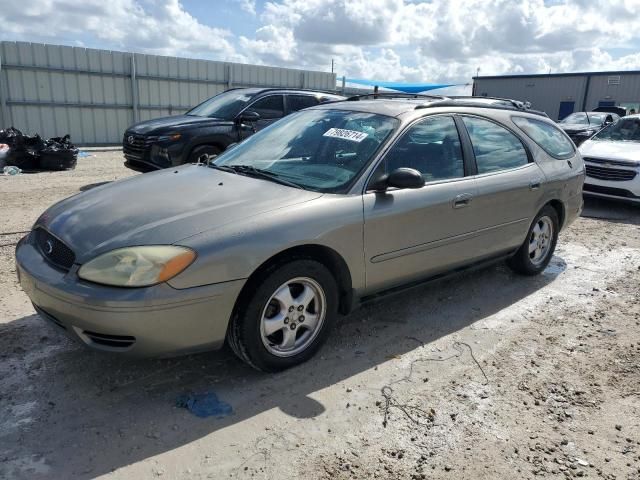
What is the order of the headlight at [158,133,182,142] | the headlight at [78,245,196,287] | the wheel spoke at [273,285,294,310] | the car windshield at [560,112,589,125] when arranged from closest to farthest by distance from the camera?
the headlight at [78,245,196,287], the wheel spoke at [273,285,294,310], the headlight at [158,133,182,142], the car windshield at [560,112,589,125]

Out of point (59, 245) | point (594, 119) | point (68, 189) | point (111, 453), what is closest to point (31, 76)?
point (68, 189)

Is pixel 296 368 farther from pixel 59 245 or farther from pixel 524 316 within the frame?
pixel 524 316

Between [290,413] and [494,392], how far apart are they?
1.25 m

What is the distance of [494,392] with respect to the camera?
3150 millimetres

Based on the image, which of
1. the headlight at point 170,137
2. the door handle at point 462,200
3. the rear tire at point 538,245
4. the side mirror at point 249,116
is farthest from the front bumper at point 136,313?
the side mirror at point 249,116

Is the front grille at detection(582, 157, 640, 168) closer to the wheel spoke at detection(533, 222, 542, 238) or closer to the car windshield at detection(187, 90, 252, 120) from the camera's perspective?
the wheel spoke at detection(533, 222, 542, 238)

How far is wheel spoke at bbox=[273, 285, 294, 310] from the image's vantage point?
120 inches

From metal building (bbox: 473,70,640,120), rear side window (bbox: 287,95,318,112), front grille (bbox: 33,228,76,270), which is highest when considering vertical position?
metal building (bbox: 473,70,640,120)

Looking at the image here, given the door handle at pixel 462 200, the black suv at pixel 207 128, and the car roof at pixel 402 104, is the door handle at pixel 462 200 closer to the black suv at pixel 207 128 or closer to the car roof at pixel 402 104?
the car roof at pixel 402 104

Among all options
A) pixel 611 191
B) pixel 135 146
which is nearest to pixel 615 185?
pixel 611 191

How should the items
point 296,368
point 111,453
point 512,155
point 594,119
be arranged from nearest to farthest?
1. point 111,453
2. point 296,368
3. point 512,155
4. point 594,119

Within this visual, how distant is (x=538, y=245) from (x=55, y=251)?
13.9ft

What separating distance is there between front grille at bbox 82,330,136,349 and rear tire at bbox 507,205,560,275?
367cm

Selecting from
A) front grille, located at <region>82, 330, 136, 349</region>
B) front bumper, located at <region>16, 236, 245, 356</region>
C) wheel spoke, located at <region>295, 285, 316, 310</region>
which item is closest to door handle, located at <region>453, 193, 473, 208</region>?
wheel spoke, located at <region>295, 285, 316, 310</region>
